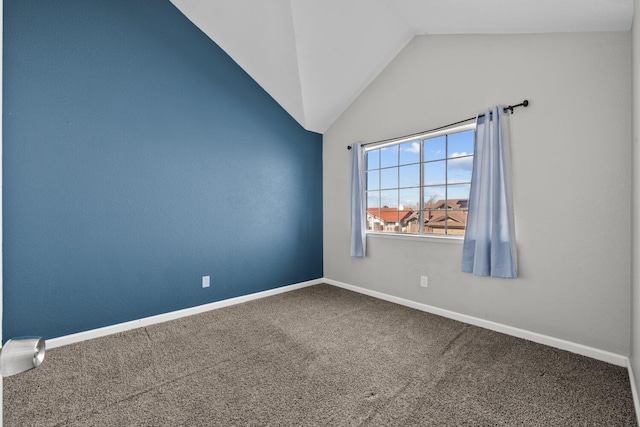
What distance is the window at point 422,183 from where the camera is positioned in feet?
10.3

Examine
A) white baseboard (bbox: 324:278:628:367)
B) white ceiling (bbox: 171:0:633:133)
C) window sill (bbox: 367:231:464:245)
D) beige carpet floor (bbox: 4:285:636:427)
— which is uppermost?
white ceiling (bbox: 171:0:633:133)

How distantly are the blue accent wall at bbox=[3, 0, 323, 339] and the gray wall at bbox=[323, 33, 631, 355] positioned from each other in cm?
185

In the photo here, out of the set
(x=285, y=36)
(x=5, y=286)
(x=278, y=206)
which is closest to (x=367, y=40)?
(x=285, y=36)

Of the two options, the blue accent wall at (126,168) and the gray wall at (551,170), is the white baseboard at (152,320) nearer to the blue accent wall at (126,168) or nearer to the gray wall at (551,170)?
the blue accent wall at (126,168)

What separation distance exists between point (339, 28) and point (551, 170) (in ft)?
7.16

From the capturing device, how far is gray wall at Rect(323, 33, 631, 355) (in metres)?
2.25

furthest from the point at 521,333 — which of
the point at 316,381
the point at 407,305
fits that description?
the point at 316,381

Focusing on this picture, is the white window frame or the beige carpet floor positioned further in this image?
the white window frame

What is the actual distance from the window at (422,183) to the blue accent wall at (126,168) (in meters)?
1.20

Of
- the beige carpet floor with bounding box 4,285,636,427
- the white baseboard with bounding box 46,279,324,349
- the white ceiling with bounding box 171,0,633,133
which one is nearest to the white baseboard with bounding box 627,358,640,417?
the beige carpet floor with bounding box 4,285,636,427

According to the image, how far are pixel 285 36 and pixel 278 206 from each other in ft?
5.95

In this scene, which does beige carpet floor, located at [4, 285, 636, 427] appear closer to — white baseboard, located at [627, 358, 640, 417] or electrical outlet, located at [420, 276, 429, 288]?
white baseboard, located at [627, 358, 640, 417]

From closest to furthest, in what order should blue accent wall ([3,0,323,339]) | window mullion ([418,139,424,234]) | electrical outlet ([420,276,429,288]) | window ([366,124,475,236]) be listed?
blue accent wall ([3,0,323,339])
window ([366,124,475,236])
electrical outlet ([420,276,429,288])
window mullion ([418,139,424,234])

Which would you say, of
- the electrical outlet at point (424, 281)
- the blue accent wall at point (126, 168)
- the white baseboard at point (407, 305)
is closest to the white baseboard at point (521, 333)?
the white baseboard at point (407, 305)
